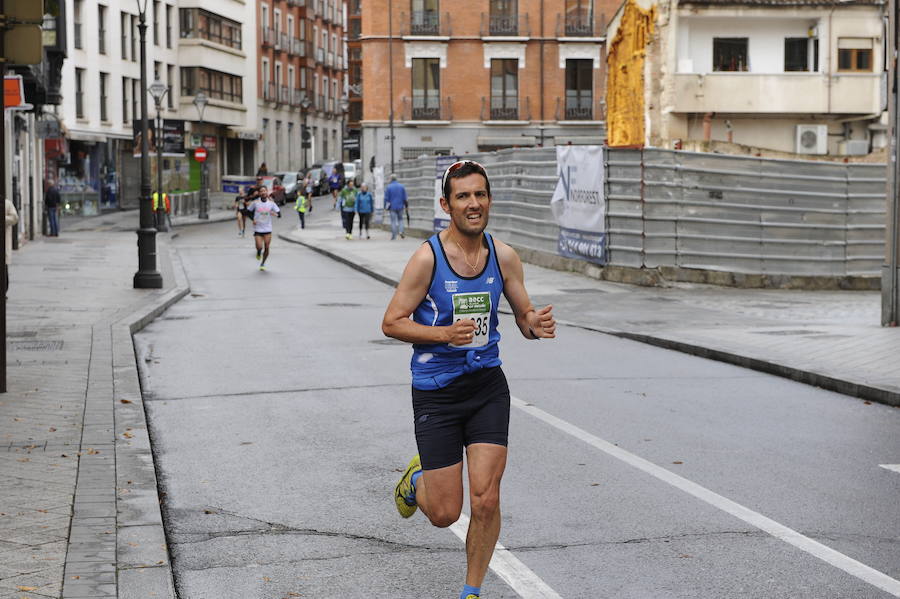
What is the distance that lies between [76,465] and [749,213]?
55.3 feet

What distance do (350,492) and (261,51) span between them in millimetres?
79412

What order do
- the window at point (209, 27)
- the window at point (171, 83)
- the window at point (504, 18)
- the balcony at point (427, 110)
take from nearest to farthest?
1. the balcony at point (427, 110)
2. the window at point (504, 18)
3. the window at point (171, 83)
4. the window at point (209, 27)

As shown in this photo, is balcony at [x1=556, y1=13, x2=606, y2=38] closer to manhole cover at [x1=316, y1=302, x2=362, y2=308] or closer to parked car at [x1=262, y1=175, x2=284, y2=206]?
parked car at [x1=262, y1=175, x2=284, y2=206]

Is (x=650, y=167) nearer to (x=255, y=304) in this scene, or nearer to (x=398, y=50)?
(x=255, y=304)

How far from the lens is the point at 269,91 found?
85125mm

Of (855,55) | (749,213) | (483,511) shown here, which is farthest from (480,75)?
(483,511)

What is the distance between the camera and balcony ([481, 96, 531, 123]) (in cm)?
6762

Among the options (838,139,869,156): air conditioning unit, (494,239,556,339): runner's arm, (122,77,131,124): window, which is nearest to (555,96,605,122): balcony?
(122,77,131,124): window

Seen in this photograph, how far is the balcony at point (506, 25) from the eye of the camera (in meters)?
67.4

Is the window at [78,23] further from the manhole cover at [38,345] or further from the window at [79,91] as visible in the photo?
the manhole cover at [38,345]

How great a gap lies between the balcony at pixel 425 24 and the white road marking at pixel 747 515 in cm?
5817

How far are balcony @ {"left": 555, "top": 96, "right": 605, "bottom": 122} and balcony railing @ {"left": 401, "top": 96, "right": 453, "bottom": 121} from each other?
17.8 ft

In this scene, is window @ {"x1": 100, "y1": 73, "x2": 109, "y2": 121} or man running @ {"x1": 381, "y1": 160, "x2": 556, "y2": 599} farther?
window @ {"x1": 100, "y1": 73, "x2": 109, "y2": 121}

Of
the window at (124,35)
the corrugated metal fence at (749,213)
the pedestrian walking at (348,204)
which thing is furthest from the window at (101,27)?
the corrugated metal fence at (749,213)
